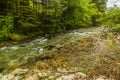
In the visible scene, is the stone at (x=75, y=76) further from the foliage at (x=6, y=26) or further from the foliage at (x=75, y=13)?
the foliage at (x=75, y=13)

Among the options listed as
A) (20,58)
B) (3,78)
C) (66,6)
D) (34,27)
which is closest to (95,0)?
(66,6)

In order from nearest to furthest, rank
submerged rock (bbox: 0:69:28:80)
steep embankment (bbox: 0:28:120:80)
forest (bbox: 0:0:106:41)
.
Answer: steep embankment (bbox: 0:28:120:80)
submerged rock (bbox: 0:69:28:80)
forest (bbox: 0:0:106:41)

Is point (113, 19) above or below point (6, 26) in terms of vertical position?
above

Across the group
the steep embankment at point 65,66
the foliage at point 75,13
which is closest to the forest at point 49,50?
the steep embankment at point 65,66

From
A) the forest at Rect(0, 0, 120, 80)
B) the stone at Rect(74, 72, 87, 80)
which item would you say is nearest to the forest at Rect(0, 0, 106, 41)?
the forest at Rect(0, 0, 120, 80)

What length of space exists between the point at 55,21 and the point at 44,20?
1.74m

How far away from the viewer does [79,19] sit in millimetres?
33375

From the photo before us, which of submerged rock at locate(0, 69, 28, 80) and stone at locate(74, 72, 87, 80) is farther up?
stone at locate(74, 72, 87, 80)

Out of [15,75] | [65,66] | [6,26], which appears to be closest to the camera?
[15,75]

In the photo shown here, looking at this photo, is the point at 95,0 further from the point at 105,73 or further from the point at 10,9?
the point at 105,73

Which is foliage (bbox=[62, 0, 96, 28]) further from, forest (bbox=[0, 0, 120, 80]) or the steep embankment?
the steep embankment

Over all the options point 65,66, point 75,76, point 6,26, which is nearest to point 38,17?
point 6,26

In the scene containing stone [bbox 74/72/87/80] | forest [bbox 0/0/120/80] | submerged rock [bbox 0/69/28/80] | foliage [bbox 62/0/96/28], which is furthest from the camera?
foliage [bbox 62/0/96/28]

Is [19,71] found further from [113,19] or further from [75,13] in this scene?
[75,13]
